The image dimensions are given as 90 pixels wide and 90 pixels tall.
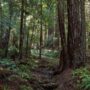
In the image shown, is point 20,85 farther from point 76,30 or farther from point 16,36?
point 16,36

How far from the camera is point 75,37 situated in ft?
32.8

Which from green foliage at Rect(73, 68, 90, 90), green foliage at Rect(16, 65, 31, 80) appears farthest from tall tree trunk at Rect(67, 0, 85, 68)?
green foliage at Rect(16, 65, 31, 80)

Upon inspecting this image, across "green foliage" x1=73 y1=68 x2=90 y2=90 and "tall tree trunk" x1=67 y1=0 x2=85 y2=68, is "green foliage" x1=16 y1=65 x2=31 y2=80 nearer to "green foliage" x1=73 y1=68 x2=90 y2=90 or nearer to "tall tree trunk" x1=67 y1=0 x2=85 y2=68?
"green foliage" x1=73 y1=68 x2=90 y2=90

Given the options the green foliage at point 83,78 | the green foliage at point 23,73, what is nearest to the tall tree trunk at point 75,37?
the green foliage at point 83,78

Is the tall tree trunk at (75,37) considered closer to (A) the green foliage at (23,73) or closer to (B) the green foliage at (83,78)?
(B) the green foliage at (83,78)

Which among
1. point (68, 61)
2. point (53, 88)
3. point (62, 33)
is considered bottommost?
point (53, 88)

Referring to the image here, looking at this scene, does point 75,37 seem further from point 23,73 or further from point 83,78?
point 23,73

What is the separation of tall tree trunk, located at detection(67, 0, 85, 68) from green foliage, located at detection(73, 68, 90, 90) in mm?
907

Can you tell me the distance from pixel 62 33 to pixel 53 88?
11.8 feet

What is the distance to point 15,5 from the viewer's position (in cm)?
1442

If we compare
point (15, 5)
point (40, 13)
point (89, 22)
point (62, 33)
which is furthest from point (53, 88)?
point (89, 22)

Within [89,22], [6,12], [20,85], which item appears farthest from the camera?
[89,22]

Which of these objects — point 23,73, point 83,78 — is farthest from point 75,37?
point 23,73

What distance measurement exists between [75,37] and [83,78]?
2600mm
